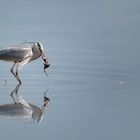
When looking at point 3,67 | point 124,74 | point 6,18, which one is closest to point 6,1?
point 6,18

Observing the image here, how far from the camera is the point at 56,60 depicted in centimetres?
1273

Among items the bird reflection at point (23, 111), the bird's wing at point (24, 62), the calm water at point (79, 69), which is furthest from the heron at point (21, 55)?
the bird reflection at point (23, 111)

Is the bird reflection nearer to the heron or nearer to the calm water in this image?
the calm water

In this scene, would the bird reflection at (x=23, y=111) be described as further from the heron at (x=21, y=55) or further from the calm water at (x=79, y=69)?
the heron at (x=21, y=55)

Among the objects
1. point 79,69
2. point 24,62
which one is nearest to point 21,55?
point 24,62

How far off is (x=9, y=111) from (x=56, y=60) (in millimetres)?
3160

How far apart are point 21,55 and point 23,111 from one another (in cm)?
209

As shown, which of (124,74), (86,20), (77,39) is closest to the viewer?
(124,74)

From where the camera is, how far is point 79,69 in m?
12.3

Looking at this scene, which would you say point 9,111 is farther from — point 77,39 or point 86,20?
point 86,20

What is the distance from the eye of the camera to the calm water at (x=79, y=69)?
9133 millimetres

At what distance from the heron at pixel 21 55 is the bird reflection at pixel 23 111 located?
1.33 metres

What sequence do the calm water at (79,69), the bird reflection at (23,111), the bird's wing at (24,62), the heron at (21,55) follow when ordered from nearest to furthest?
the calm water at (79,69), the bird reflection at (23,111), the heron at (21,55), the bird's wing at (24,62)

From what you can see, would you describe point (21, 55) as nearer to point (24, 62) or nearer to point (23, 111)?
point (24, 62)
